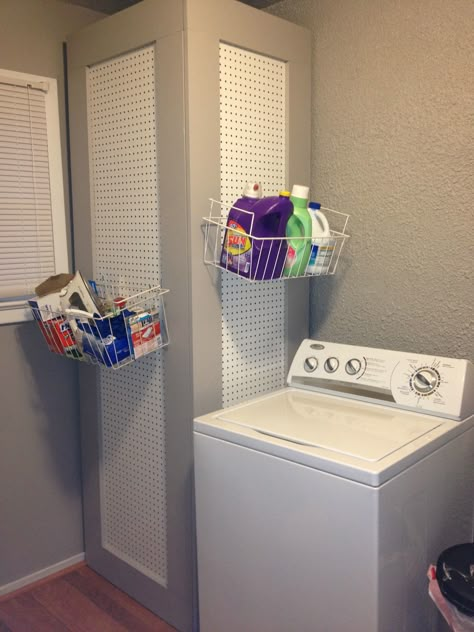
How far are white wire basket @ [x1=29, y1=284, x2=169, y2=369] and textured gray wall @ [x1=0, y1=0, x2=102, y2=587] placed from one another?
371mm

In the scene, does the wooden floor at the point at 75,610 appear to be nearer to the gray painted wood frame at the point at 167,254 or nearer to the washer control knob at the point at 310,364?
the gray painted wood frame at the point at 167,254

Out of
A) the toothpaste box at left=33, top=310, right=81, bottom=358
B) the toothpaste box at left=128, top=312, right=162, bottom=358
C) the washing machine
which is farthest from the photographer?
the toothpaste box at left=33, top=310, right=81, bottom=358

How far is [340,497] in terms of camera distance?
1.44 meters

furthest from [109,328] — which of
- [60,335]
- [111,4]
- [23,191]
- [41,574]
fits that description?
[111,4]

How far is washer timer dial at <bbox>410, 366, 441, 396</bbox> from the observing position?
1797 millimetres

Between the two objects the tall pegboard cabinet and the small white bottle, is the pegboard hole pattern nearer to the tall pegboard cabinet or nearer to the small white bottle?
the tall pegboard cabinet

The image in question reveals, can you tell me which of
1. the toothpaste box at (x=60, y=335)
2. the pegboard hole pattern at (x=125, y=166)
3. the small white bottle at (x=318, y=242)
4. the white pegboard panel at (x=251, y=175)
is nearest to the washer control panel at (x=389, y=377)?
the white pegboard panel at (x=251, y=175)

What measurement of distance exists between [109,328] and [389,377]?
35.6 inches

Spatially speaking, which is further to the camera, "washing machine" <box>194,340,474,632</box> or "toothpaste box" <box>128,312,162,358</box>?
"toothpaste box" <box>128,312,162,358</box>

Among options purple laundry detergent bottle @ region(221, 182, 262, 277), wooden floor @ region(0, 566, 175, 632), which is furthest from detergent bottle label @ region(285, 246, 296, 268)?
wooden floor @ region(0, 566, 175, 632)

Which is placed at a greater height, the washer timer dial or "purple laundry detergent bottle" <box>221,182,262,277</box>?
"purple laundry detergent bottle" <box>221,182,262,277</box>

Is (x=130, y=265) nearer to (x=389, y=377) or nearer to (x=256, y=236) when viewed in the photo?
(x=256, y=236)

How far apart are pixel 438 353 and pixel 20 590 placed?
6.15 ft

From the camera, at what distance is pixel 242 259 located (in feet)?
5.91
